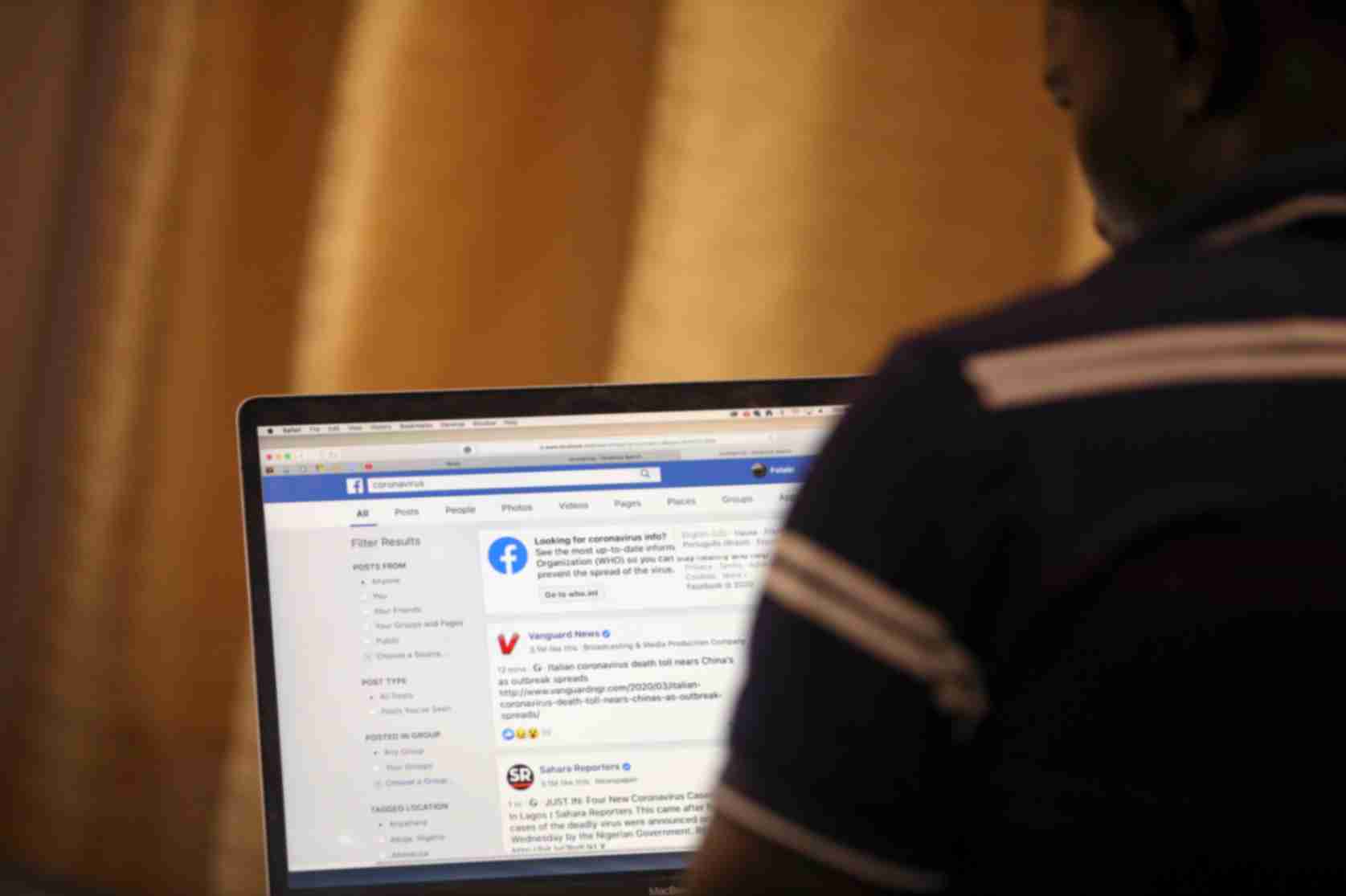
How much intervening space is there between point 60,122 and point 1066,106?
33.5 inches

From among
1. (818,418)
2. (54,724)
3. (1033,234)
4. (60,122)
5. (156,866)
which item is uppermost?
(60,122)

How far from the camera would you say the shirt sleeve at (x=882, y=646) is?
0.41m

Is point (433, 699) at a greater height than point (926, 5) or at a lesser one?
lesser

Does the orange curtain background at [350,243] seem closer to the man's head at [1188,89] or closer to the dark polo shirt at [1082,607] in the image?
the man's head at [1188,89]

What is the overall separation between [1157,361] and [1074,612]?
2.8 inches

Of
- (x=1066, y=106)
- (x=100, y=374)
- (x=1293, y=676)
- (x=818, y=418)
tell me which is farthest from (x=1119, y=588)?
(x=100, y=374)

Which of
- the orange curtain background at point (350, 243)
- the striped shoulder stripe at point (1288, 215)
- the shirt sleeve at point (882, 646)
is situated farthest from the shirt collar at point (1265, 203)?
the orange curtain background at point (350, 243)

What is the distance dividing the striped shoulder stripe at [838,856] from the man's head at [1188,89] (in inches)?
9.7

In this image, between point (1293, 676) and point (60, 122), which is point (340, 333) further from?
point (1293, 676)

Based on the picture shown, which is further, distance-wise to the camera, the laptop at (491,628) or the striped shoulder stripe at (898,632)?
the laptop at (491,628)

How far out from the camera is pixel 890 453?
0.41 m

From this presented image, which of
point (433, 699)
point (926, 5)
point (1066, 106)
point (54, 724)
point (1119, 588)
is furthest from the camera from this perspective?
point (54, 724)

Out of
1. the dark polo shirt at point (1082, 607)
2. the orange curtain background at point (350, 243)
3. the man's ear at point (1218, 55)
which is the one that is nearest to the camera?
the dark polo shirt at point (1082, 607)

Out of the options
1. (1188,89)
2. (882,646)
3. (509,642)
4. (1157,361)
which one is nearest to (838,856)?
(882,646)
